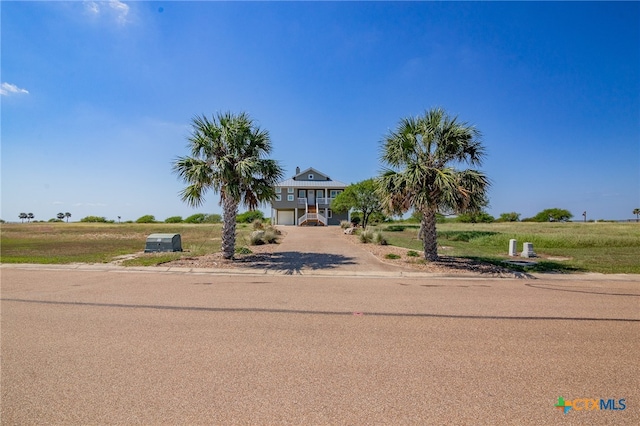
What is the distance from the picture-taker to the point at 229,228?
1385cm

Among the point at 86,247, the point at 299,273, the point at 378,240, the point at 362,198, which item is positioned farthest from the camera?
the point at 362,198

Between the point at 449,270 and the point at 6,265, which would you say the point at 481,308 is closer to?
the point at 449,270

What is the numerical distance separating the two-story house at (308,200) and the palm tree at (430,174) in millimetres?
30131

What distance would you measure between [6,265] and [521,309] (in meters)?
17.0

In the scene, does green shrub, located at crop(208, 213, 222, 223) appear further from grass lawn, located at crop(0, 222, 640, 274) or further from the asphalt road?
the asphalt road

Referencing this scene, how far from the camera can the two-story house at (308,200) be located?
44.9m

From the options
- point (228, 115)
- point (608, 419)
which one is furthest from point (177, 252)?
point (608, 419)

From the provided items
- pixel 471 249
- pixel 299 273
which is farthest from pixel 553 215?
pixel 299 273

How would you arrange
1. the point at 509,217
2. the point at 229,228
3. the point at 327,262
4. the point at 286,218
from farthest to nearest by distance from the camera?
the point at 509,217, the point at 286,218, the point at 229,228, the point at 327,262

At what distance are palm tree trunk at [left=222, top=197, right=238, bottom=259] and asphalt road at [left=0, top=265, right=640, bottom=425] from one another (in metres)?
5.87

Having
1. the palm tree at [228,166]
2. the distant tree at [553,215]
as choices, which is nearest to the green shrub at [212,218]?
the palm tree at [228,166]

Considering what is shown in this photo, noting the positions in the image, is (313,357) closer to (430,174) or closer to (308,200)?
(430,174)

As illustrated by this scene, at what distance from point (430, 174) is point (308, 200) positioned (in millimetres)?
34136

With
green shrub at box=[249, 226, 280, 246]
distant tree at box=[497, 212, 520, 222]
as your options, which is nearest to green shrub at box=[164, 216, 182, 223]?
green shrub at box=[249, 226, 280, 246]
